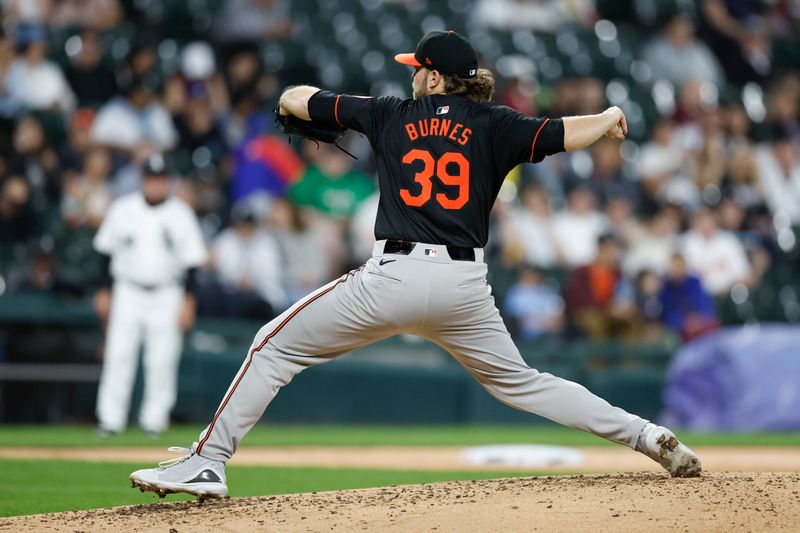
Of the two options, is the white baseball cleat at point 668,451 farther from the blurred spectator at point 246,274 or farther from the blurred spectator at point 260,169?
the blurred spectator at point 260,169

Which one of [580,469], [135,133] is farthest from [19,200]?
[580,469]

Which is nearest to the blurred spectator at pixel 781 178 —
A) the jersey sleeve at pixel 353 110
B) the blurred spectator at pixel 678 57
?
the blurred spectator at pixel 678 57

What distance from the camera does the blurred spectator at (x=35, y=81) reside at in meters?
11.9

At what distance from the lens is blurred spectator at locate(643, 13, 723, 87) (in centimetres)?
1608

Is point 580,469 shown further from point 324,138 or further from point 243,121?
point 243,121

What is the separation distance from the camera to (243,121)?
13.1m

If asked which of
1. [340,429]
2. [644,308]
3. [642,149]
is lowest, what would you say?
[340,429]

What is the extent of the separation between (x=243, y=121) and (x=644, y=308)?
4.59 m

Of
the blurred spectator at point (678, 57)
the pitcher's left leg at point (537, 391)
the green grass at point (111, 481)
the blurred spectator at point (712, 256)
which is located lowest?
the green grass at point (111, 481)

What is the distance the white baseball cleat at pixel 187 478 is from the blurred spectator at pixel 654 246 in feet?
29.2

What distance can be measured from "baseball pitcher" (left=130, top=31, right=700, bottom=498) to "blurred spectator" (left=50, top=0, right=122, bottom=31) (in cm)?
839

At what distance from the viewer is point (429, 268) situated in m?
5.01

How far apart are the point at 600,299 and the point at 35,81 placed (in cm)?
595

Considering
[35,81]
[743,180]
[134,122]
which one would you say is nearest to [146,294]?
[134,122]
